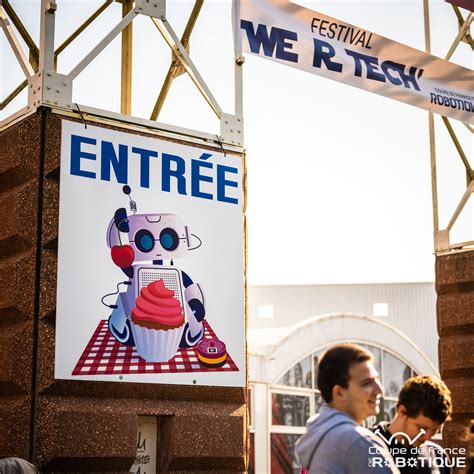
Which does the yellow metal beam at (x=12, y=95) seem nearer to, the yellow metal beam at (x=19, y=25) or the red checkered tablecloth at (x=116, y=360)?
the yellow metal beam at (x=19, y=25)

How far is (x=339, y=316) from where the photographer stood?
25.2 metres

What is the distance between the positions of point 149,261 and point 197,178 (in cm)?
75

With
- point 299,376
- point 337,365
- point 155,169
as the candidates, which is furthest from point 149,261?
point 299,376

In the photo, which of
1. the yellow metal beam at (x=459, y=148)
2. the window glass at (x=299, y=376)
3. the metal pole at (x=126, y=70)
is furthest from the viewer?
the window glass at (x=299, y=376)

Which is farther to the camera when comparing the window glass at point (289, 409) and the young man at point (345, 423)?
the window glass at point (289, 409)

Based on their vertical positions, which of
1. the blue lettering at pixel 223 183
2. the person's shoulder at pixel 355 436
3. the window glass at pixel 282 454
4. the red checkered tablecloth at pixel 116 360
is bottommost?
the window glass at pixel 282 454

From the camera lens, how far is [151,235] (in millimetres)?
6191

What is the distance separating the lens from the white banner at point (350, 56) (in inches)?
289

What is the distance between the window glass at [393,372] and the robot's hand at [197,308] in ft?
65.8

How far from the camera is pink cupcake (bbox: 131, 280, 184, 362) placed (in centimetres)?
606

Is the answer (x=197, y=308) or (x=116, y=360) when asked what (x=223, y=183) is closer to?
(x=197, y=308)

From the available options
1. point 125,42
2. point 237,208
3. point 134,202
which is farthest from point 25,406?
point 125,42

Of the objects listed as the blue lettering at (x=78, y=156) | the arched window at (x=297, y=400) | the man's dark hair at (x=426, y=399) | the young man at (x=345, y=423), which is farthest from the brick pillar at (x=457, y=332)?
the arched window at (x=297, y=400)

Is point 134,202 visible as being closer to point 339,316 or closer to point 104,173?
point 104,173
